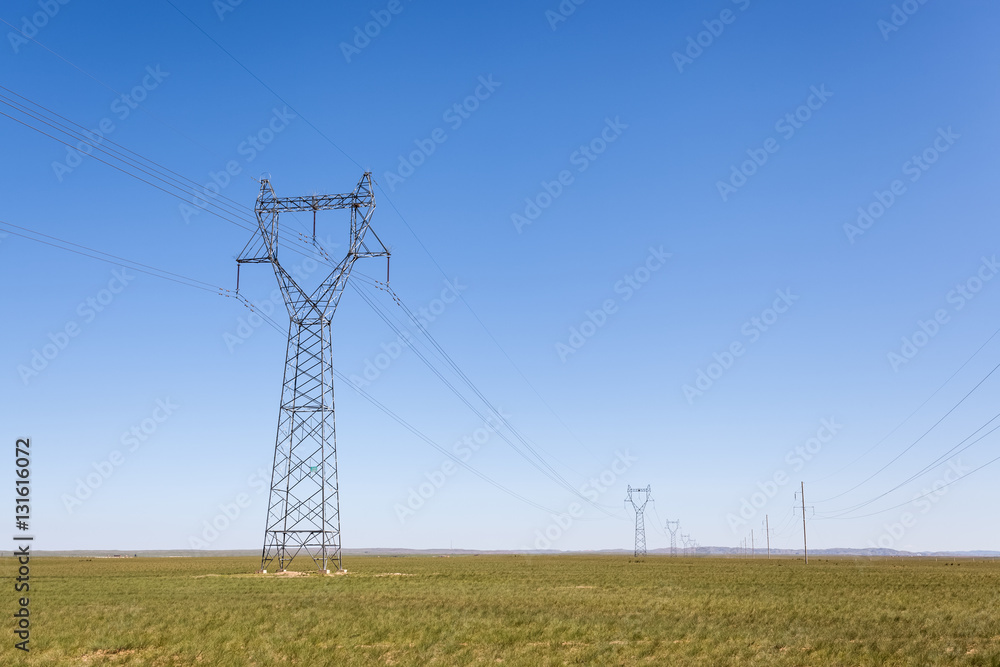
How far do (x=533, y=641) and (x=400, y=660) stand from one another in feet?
17.1

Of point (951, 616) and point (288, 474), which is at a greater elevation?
point (288, 474)

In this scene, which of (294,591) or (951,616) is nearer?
(951,616)

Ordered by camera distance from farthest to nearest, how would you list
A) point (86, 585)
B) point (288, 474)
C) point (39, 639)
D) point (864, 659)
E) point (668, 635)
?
point (86, 585) < point (288, 474) < point (668, 635) < point (39, 639) < point (864, 659)

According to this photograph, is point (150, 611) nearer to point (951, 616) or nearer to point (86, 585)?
point (86, 585)

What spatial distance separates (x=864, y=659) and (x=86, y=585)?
5283cm

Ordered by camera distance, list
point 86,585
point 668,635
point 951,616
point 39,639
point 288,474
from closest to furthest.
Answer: point 39,639
point 668,635
point 951,616
point 288,474
point 86,585

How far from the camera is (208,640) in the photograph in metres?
27.6

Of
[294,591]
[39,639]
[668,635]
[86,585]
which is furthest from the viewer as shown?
[86,585]

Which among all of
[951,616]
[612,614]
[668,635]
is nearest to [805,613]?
[951,616]

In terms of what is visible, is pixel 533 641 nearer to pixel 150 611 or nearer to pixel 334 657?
pixel 334 657

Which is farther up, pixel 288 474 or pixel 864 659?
pixel 288 474

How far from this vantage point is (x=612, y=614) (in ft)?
120

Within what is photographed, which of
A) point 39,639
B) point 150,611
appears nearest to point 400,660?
point 39,639

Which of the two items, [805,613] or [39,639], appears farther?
[805,613]
